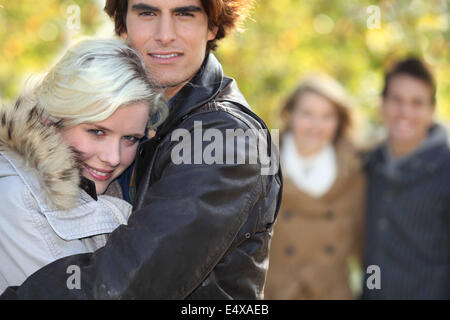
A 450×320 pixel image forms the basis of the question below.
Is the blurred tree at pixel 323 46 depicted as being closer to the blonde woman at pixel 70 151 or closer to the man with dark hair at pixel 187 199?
the man with dark hair at pixel 187 199

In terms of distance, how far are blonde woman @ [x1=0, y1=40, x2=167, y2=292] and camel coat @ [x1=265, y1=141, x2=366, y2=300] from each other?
2.22 m

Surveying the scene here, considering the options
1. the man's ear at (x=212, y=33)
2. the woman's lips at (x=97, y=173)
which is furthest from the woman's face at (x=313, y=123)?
the woman's lips at (x=97, y=173)

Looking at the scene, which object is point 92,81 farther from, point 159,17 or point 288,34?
point 288,34

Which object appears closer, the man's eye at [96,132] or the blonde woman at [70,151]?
the blonde woman at [70,151]

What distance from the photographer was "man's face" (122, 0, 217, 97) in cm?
246

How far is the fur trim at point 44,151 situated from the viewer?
207cm

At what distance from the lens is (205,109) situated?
7.00 ft

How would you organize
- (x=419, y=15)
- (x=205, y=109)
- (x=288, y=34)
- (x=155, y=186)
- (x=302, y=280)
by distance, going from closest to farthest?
(x=155, y=186)
(x=205, y=109)
(x=302, y=280)
(x=419, y=15)
(x=288, y=34)

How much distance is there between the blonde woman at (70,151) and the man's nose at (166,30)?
14 centimetres

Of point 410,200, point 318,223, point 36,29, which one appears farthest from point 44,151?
point 36,29

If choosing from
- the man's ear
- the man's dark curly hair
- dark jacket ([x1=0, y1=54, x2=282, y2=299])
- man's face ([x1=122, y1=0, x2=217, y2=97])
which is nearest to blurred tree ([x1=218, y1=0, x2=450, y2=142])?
the man's dark curly hair

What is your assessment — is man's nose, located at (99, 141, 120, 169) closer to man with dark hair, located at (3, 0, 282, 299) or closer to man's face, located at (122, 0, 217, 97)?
man with dark hair, located at (3, 0, 282, 299)

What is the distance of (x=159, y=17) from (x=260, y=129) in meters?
0.71

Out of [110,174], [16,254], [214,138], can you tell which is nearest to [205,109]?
[214,138]
